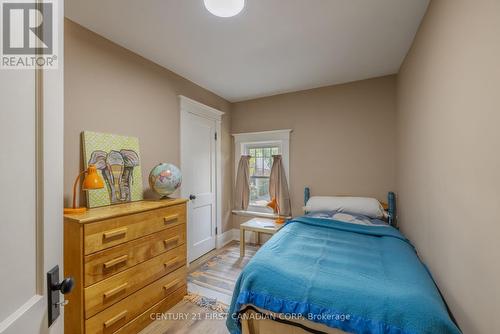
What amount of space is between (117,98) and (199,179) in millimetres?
1488

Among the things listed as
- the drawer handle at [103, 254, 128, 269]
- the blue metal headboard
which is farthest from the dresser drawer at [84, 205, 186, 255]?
the blue metal headboard

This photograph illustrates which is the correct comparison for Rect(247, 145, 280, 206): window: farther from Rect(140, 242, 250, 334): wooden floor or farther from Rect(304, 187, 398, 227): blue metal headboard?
Rect(140, 242, 250, 334): wooden floor

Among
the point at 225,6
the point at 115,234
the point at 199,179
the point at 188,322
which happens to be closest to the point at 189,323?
the point at 188,322

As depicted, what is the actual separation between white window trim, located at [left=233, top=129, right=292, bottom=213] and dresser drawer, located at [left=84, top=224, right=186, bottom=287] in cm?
187

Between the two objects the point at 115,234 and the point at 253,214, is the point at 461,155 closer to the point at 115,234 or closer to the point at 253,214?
the point at 115,234

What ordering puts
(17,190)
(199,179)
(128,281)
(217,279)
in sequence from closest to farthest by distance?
(17,190) → (128,281) → (217,279) → (199,179)

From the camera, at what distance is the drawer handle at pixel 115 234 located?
5.01 feet

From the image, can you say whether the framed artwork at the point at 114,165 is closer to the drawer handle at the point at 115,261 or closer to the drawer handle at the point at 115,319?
the drawer handle at the point at 115,261

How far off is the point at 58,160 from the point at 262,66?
7.68 ft

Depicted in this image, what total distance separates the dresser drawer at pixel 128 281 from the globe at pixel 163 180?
0.62 meters

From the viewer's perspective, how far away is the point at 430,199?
5.23 ft

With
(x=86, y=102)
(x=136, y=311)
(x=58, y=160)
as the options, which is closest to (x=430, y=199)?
(x=58, y=160)

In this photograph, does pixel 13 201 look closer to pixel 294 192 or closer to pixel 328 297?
pixel 328 297

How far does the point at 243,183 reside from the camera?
149 inches
